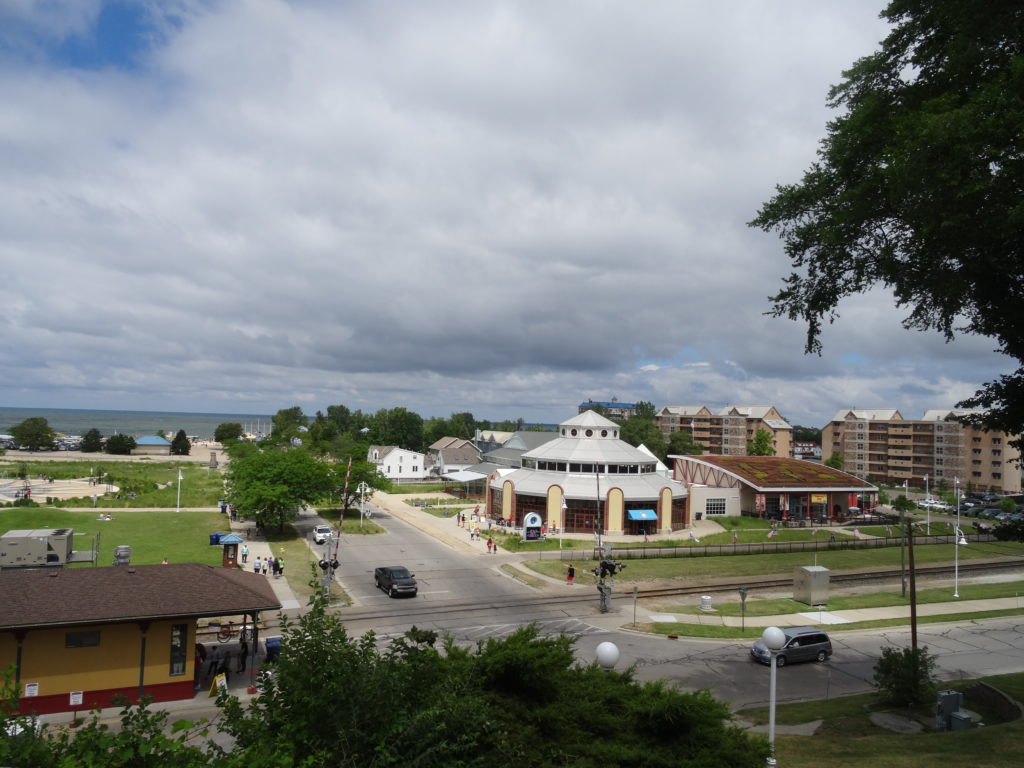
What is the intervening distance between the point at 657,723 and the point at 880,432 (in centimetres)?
12995

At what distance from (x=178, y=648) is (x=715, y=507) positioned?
194 feet

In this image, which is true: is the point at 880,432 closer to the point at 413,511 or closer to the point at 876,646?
the point at 413,511

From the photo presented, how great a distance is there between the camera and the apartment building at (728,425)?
139 meters

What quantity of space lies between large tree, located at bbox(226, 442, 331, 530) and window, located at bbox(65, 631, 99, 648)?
29.5 meters

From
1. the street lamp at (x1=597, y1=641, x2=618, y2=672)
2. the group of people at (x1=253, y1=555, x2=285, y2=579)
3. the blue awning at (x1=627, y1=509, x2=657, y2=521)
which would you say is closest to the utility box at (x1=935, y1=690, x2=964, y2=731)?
the street lamp at (x1=597, y1=641, x2=618, y2=672)

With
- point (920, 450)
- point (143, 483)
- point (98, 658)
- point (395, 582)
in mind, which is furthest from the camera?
point (920, 450)

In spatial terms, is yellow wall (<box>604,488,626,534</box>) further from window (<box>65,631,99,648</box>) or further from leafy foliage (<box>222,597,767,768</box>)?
leafy foliage (<box>222,597,767,768</box>)

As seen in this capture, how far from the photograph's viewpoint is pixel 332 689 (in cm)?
853

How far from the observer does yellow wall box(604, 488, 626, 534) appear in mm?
57438

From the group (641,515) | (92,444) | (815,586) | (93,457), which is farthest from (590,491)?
(92,444)

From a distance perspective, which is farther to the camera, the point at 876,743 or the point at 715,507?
the point at 715,507

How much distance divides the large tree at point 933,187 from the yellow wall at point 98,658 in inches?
892

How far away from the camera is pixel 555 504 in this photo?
57.6 meters

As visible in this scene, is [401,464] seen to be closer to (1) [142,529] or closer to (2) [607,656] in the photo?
(1) [142,529]
